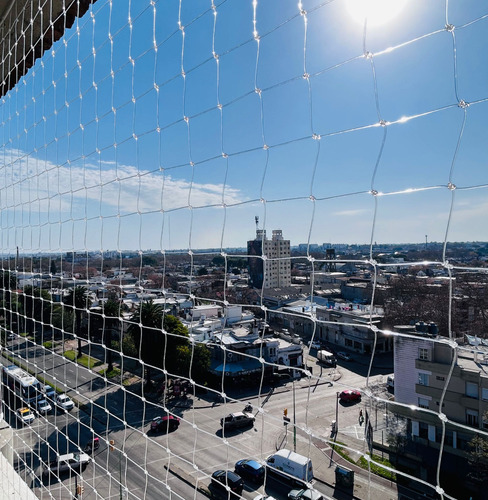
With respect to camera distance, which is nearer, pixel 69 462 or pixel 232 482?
pixel 232 482

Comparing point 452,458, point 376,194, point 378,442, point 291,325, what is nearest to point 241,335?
point 291,325

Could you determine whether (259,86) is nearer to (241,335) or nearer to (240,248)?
(240,248)

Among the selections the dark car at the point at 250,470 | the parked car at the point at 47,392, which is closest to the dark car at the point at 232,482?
the dark car at the point at 250,470

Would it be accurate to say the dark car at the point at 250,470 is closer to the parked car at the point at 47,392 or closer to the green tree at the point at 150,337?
the green tree at the point at 150,337

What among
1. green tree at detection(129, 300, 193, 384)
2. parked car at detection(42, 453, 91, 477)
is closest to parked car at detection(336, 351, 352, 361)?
parked car at detection(42, 453, 91, 477)

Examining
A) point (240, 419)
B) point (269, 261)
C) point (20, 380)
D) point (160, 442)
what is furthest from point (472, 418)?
point (160, 442)

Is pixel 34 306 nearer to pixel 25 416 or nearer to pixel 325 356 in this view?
pixel 25 416

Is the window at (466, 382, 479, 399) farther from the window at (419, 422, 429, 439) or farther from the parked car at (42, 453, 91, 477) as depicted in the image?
the parked car at (42, 453, 91, 477)
